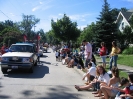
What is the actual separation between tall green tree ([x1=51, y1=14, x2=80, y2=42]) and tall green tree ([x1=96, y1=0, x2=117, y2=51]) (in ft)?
44.6

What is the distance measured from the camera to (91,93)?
326 inches

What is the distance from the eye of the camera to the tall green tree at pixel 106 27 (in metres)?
31.9

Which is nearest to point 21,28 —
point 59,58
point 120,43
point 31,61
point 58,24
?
point 58,24

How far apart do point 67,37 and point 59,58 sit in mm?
22250

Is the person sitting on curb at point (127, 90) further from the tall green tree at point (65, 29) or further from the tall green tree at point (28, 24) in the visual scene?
the tall green tree at point (28, 24)

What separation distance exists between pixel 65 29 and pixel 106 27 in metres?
14.7

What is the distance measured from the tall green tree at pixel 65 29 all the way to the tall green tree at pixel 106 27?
535 inches

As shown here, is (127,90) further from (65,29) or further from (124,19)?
(124,19)

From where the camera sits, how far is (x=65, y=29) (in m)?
45.4

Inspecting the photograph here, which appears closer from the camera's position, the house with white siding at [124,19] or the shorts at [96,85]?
the shorts at [96,85]

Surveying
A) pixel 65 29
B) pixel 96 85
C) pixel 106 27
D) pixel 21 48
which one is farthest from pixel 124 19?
pixel 96 85

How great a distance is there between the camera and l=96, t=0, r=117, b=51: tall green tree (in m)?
31.9

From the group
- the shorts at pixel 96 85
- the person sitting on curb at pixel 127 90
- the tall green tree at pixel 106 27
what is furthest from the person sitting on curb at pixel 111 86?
the tall green tree at pixel 106 27

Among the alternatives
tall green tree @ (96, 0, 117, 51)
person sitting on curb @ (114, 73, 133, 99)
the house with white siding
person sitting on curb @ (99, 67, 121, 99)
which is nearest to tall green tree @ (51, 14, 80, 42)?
the house with white siding
